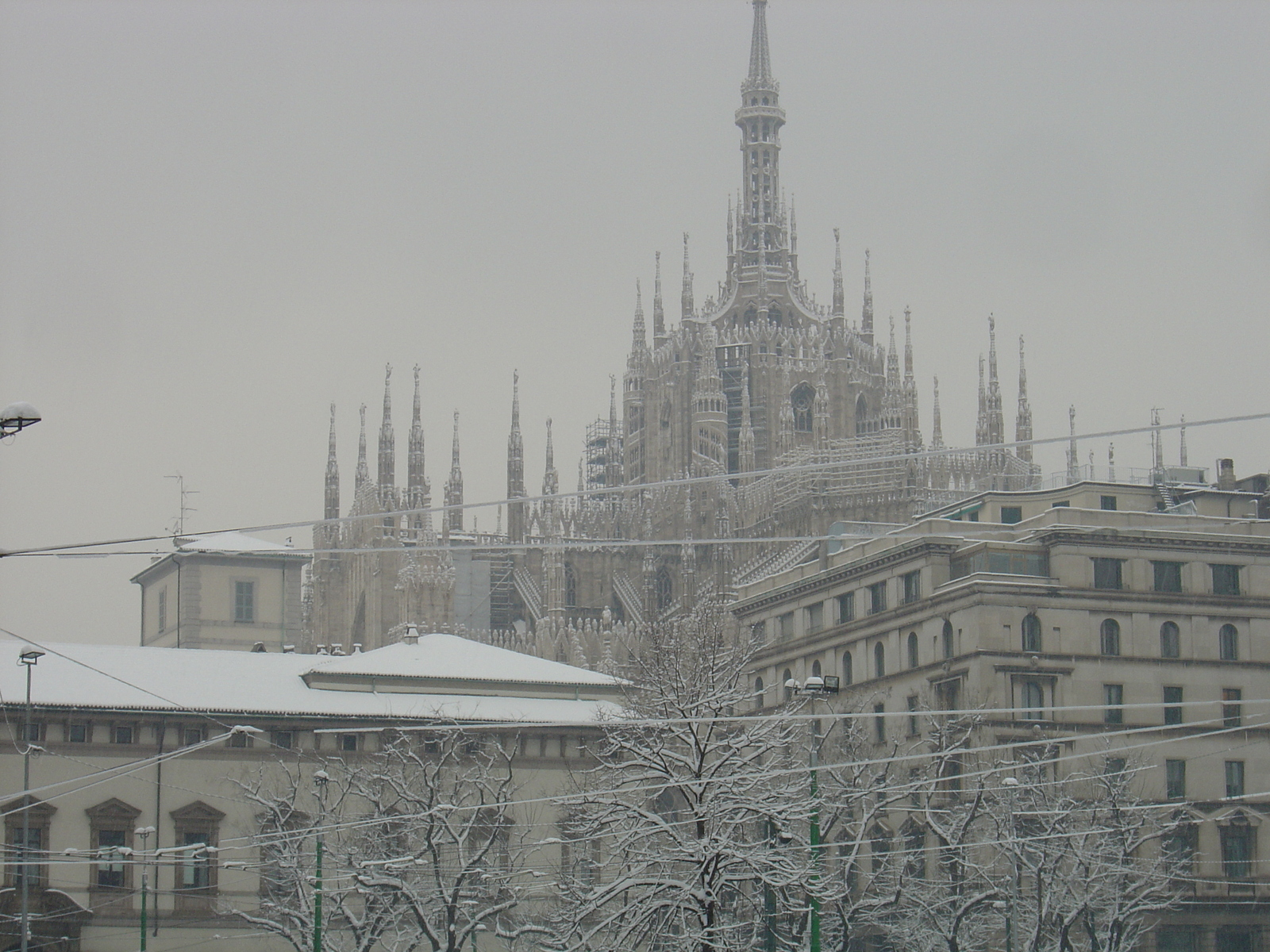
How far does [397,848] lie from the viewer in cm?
4978

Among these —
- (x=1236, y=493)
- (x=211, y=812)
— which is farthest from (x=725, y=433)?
(x=211, y=812)

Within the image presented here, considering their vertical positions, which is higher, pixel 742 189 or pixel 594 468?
pixel 742 189

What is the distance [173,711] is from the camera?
2160 inches

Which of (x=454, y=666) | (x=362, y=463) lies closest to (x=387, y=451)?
(x=362, y=463)

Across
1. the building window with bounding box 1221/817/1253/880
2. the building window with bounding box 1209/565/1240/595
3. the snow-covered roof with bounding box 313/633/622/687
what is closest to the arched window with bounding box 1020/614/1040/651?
the building window with bounding box 1209/565/1240/595

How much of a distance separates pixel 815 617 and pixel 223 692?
20.2 m

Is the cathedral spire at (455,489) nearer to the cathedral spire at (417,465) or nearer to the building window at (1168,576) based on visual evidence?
the cathedral spire at (417,465)

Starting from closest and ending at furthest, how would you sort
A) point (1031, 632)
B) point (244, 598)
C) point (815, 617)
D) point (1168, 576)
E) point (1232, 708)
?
point (1031, 632), point (1232, 708), point (1168, 576), point (815, 617), point (244, 598)

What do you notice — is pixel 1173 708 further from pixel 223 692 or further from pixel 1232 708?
pixel 223 692

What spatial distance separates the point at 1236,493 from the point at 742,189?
67666 mm

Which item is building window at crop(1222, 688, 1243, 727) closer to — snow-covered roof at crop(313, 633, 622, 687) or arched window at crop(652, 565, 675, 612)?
snow-covered roof at crop(313, 633, 622, 687)

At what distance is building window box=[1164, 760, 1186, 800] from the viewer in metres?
58.6

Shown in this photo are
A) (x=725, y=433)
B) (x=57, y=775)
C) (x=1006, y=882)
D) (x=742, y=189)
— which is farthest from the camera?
(x=742, y=189)

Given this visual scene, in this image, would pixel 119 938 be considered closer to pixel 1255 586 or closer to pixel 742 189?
pixel 1255 586
